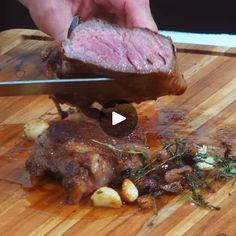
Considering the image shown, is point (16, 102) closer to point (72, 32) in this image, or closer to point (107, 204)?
point (72, 32)

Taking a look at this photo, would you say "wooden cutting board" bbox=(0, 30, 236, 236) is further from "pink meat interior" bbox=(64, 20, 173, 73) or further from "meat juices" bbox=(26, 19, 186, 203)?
"pink meat interior" bbox=(64, 20, 173, 73)

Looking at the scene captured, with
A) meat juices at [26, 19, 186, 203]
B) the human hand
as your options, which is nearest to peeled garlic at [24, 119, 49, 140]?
meat juices at [26, 19, 186, 203]

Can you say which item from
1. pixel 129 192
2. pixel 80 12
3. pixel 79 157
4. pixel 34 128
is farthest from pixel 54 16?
pixel 129 192

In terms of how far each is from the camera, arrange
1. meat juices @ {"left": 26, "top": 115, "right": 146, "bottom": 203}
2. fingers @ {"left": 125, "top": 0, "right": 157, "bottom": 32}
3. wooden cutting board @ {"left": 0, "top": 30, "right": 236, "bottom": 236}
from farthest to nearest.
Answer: fingers @ {"left": 125, "top": 0, "right": 157, "bottom": 32}, meat juices @ {"left": 26, "top": 115, "right": 146, "bottom": 203}, wooden cutting board @ {"left": 0, "top": 30, "right": 236, "bottom": 236}

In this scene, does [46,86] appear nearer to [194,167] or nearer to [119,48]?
[119,48]

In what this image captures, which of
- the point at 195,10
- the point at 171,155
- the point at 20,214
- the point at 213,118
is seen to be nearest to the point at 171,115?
the point at 213,118

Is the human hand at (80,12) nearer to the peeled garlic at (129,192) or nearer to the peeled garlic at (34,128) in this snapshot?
the peeled garlic at (34,128)
